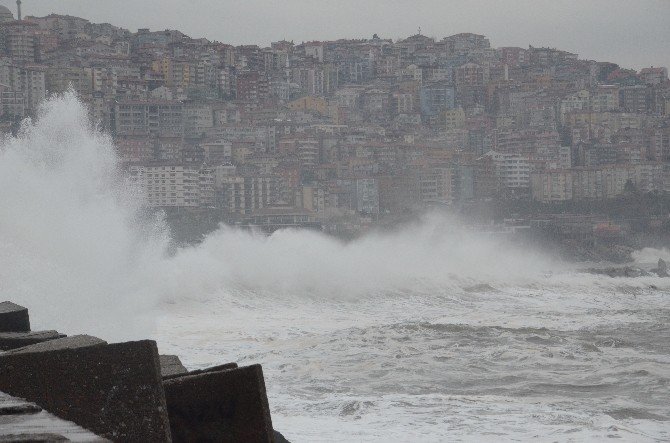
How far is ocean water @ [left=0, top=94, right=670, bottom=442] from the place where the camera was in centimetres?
1061

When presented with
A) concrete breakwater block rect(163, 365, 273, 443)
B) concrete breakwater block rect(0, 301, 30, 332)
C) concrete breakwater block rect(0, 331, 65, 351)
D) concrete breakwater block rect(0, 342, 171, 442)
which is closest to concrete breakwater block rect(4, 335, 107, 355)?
concrete breakwater block rect(0, 342, 171, 442)

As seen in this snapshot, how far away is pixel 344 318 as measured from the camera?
964 inches

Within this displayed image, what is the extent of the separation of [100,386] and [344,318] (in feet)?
69.1

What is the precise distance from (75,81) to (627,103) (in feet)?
176

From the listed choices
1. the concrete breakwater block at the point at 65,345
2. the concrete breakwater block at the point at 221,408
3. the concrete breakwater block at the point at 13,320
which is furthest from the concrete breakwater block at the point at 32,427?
the concrete breakwater block at the point at 13,320

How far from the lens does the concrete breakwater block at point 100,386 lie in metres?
3.45

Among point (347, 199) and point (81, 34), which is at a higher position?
point (81, 34)

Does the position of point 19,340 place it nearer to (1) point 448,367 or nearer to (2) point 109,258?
(1) point 448,367

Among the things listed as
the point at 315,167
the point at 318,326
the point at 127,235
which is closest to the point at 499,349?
the point at 318,326

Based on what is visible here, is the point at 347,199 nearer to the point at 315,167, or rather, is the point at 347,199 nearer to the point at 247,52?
the point at 315,167

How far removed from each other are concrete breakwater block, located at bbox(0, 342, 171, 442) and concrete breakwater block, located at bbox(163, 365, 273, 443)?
0.38m

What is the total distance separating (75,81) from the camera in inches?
3848

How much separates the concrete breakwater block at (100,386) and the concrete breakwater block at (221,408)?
0.38m

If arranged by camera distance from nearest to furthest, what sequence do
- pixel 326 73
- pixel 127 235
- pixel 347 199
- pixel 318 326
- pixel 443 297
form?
pixel 318 326, pixel 127 235, pixel 443 297, pixel 347 199, pixel 326 73
